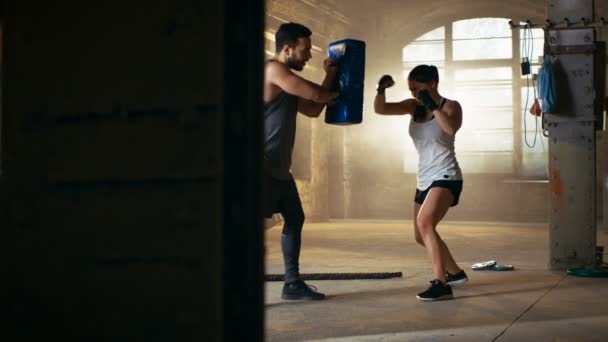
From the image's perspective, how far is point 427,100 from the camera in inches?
202

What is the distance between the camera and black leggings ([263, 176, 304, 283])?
16.2 ft

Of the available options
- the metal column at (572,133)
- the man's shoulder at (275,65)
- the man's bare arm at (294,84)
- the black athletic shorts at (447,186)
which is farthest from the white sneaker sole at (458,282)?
the man's shoulder at (275,65)

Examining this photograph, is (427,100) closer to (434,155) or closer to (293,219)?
(434,155)

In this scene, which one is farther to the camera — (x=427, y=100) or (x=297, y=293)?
(x=427, y=100)

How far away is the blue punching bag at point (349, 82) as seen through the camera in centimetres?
511

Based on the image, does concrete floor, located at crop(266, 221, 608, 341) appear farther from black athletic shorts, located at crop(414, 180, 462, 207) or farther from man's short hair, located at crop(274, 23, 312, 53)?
man's short hair, located at crop(274, 23, 312, 53)

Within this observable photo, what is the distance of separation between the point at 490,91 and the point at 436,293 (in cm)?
1050

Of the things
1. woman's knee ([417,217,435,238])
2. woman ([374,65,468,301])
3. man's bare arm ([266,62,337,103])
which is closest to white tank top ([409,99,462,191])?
woman ([374,65,468,301])

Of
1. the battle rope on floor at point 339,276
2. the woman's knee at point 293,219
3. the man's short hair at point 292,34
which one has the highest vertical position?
the man's short hair at point 292,34

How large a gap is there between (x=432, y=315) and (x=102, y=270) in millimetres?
2986

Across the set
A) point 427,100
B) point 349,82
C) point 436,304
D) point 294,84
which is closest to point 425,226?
point 436,304

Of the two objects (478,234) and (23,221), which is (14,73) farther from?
(478,234)

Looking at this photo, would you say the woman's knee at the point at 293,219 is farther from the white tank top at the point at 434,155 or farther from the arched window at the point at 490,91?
the arched window at the point at 490,91

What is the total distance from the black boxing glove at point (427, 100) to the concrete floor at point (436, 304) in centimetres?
129
